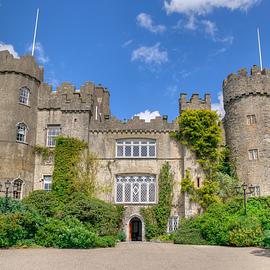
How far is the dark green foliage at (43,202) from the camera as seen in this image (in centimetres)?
2535

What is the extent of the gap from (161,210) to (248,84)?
12539 mm

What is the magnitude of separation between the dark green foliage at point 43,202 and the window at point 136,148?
659 centimetres

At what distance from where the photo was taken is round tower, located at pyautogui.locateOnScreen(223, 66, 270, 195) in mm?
27453

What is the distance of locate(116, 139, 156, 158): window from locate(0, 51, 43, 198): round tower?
23.5 feet

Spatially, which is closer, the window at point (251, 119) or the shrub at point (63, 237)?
the shrub at point (63, 237)

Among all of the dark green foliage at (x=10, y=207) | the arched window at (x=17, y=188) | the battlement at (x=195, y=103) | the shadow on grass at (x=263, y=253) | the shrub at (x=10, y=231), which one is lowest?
the shadow on grass at (x=263, y=253)

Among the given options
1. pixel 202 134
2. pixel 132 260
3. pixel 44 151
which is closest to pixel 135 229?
pixel 202 134

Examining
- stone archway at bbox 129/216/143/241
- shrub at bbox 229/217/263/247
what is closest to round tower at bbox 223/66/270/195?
shrub at bbox 229/217/263/247

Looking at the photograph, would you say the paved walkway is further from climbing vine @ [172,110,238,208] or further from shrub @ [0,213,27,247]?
climbing vine @ [172,110,238,208]

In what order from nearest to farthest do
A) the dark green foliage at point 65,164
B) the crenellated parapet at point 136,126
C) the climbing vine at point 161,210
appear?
the dark green foliage at point 65,164 < the climbing vine at point 161,210 < the crenellated parapet at point 136,126

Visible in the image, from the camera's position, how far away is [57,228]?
1912cm

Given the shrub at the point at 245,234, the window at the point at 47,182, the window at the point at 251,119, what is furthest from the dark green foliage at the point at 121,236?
the window at the point at 251,119

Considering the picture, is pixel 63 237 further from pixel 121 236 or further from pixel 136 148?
pixel 136 148

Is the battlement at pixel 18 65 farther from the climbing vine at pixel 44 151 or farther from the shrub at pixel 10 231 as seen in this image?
the shrub at pixel 10 231
